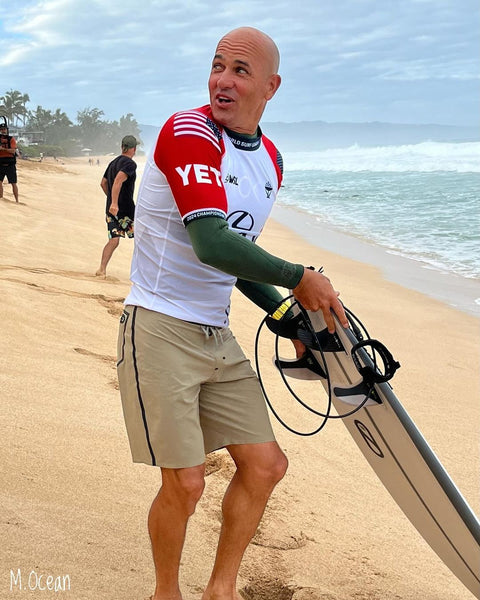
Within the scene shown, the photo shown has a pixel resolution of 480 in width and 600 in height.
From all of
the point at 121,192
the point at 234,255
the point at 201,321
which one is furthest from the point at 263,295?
the point at 121,192

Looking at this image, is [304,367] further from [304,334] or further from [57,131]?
[57,131]

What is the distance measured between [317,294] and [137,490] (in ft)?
5.40

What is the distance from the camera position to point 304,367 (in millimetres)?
2924

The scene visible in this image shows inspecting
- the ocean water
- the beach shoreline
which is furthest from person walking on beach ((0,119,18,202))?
the ocean water

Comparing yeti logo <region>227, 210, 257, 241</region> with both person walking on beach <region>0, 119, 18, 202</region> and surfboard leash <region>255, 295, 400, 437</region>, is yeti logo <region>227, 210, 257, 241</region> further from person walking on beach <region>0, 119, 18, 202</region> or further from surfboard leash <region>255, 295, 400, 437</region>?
person walking on beach <region>0, 119, 18, 202</region>

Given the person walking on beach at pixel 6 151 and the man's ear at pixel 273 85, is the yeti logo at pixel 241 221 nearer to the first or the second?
the man's ear at pixel 273 85

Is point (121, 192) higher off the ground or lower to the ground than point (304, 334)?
lower

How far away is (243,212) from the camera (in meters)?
2.54

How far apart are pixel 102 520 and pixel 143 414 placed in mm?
964

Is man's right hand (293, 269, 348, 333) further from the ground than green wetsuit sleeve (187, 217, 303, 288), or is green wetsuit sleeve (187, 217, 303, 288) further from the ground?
green wetsuit sleeve (187, 217, 303, 288)

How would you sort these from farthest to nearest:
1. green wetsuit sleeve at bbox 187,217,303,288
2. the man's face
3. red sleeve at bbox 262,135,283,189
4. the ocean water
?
the ocean water
red sleeve at bbox 262,135,283,189
the man's face
green wetsuit sleeve at bbox 187,217,303,288

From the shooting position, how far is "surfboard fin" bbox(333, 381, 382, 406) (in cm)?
265

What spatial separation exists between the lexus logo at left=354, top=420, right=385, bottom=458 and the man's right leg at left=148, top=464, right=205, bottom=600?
29.2 inches

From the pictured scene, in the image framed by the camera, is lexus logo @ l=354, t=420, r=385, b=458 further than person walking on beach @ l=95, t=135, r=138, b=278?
No
